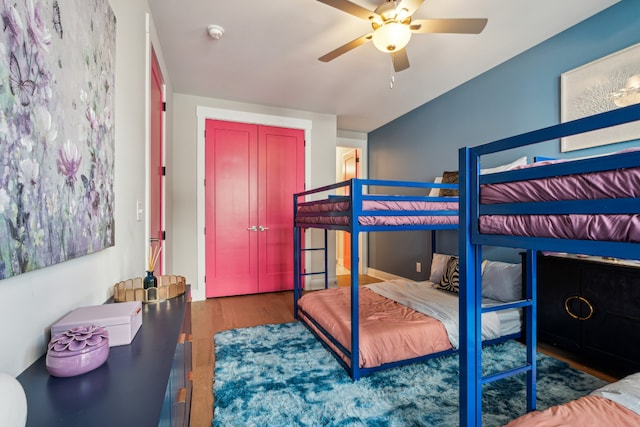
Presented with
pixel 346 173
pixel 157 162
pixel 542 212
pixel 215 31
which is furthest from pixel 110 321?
pixel 346 173

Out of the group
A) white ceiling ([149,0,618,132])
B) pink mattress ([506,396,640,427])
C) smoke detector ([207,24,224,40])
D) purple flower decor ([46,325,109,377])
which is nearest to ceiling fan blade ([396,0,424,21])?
white ceiling ([149,0,618,132])

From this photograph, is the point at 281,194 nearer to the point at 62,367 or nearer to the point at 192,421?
the point at 192,421

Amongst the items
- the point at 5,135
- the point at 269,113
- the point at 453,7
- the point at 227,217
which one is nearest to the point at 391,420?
the point at 5,135

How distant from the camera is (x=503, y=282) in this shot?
248cm

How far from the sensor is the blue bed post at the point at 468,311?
1.13 metres

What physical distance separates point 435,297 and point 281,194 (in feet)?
7.69

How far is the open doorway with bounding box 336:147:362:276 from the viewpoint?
508 centimetres

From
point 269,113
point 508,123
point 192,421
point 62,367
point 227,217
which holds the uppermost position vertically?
point 269,113

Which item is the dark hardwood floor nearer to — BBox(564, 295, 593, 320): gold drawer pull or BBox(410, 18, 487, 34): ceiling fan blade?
BBox(564, 295, 593, 320): gold drawer pull

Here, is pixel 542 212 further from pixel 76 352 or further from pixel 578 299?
pixel 578 299

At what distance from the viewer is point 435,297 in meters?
2.64

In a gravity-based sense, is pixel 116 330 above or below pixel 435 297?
above

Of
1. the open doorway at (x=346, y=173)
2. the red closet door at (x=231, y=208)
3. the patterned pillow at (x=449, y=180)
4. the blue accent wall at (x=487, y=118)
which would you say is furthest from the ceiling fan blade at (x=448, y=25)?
the open doorway at (x=346, y=173)

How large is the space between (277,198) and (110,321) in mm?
3158
